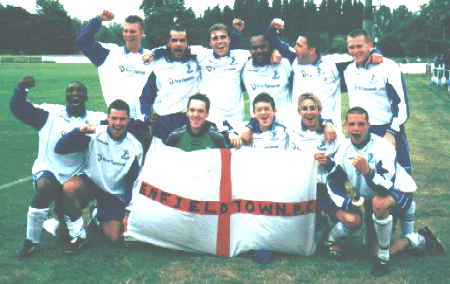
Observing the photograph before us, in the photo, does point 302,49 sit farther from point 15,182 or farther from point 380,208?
point 15,182

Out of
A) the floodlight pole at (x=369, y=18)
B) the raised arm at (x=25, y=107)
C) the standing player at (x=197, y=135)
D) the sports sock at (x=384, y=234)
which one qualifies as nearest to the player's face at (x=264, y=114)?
the standing player at (x=197, y=135)

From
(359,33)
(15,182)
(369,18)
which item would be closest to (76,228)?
(15,182)

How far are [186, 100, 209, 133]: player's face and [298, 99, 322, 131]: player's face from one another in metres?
1.00

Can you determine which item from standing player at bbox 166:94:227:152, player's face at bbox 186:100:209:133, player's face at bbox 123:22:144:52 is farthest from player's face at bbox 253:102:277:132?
player's face at bbox 123:22:144:52

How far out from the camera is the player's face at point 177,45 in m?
5.36

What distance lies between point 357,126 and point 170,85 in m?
2.38

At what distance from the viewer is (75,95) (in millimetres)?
4742

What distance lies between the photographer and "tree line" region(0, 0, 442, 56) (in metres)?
70.8

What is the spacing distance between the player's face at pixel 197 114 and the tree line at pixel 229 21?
59.5m

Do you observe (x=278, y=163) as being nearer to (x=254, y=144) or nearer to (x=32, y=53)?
(x=254, y=144)

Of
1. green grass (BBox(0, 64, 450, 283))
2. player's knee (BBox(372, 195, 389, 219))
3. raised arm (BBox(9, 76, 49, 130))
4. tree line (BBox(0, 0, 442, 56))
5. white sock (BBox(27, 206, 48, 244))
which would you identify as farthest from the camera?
tree line (BBox(0, 0, 442, 56))

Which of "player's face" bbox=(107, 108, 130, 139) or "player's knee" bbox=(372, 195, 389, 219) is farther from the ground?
"player's face" bbox=(107, 108, 130, 139)

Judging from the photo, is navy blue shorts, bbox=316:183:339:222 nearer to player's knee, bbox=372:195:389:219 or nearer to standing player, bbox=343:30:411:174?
player's knee, bbox=372:195:389:219

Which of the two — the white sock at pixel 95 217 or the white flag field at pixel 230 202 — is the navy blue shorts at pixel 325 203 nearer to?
the white flag field at pixel 230 202
